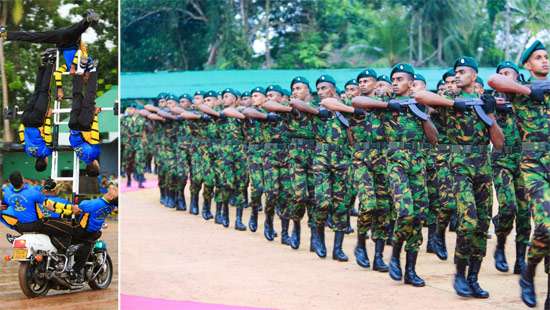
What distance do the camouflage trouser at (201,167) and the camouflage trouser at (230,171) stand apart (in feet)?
1.34

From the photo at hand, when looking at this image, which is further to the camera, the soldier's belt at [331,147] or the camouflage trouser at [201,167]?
the camouflage trouser at [201,167]

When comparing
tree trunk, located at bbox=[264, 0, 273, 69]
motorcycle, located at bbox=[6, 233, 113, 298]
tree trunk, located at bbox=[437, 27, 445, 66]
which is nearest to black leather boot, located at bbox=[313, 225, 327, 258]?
motorcycle, located at bbox=[6, 233, 113, 298]

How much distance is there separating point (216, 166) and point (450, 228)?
12.0 feet

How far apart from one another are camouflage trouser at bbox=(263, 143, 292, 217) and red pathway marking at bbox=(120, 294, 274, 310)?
3614mm

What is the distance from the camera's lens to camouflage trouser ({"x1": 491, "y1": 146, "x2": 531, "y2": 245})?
8227 millimetres

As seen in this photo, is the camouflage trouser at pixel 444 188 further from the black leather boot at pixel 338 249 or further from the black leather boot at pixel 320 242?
the black leather boot at pixel 320 242

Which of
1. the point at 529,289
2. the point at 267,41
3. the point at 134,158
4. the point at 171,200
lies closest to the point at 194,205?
the point at 171,200

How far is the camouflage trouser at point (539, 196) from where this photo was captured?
21.2 feet

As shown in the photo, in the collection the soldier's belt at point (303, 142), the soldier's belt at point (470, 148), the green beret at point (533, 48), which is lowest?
the soldier's belt at point (303, 142)

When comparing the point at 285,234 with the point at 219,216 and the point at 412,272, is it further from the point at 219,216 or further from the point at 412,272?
the point at 412,272

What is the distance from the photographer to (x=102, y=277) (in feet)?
28.5

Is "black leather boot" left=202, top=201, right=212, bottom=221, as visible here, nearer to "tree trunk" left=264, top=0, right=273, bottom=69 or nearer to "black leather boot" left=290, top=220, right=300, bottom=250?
"black leather boot" left=290, top=220, right=300, bottom=250

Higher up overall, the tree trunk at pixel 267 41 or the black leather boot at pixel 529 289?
the tree trunk at pixel 267 41

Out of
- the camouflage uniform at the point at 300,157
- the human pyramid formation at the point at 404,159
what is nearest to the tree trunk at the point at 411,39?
the human pyramid formation at the point at 404,159
